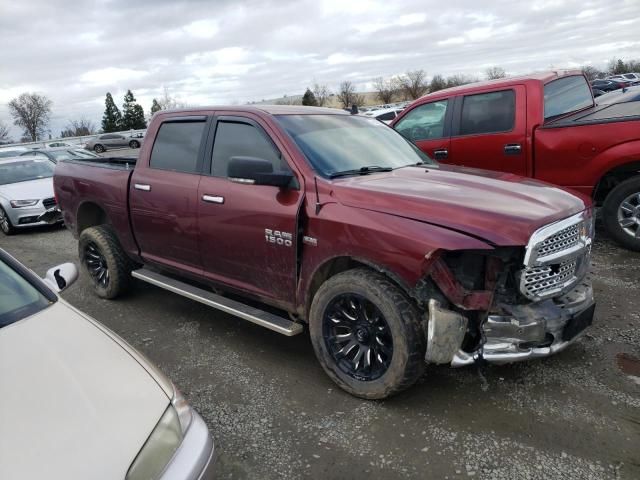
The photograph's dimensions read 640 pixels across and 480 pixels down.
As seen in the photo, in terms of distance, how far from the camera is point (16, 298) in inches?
101

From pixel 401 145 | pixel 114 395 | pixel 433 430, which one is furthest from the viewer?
pixel 401 145

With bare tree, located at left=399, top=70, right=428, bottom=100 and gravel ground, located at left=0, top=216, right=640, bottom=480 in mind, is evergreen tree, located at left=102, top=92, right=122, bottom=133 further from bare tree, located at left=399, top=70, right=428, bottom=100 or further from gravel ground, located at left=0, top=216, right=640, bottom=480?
gravel ground, located at left=0, top=216, right=640, bottom=480

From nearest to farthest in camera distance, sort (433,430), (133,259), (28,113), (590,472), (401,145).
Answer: (590,472) → (433,430) → (401,145) → (133,259) → (28,113)

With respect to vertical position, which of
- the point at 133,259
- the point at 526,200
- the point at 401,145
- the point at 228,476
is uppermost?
the point at 401,145

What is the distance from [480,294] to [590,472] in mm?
A: 1016

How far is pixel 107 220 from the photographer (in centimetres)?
549

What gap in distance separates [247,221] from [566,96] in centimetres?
465

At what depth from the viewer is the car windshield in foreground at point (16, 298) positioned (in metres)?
2.45

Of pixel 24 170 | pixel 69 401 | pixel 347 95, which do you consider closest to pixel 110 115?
pixel 347 95

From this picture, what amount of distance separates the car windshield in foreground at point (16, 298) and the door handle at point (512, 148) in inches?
198

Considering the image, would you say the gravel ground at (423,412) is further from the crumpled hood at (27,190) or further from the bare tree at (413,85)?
the bare tree at (413,85)

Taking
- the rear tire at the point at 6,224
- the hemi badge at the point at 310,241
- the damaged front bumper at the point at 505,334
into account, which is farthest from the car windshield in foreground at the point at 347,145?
the rear tire at the point at 6,224

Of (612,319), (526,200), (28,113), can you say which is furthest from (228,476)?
(28,113)

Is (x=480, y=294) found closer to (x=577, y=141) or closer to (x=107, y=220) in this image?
(x=577, y=141)
